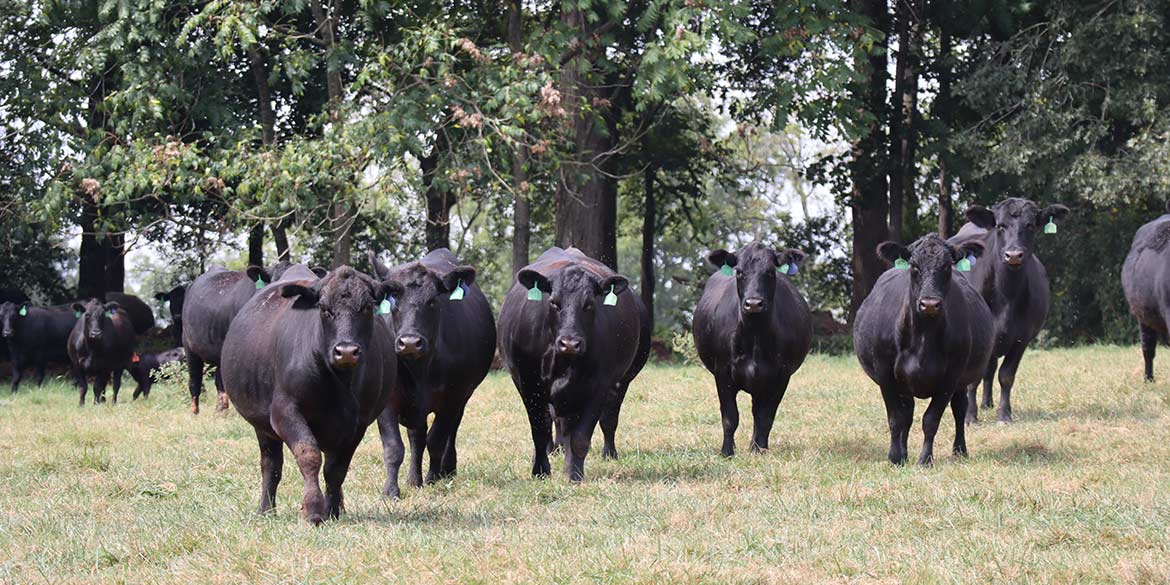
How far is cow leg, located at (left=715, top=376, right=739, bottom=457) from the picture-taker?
1195 cm

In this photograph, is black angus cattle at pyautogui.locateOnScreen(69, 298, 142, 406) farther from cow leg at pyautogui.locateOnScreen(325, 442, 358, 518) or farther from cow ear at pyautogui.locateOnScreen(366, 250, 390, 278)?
cow leg at pyautogui.locateOnScreen(325, 442, 358, 518)

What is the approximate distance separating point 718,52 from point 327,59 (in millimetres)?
9581

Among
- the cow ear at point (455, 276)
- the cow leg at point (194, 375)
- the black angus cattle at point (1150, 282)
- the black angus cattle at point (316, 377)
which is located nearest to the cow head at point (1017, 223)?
the black angus cattle at point (1150, 282)

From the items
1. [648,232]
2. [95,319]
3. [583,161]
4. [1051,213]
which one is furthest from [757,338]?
[648,232]

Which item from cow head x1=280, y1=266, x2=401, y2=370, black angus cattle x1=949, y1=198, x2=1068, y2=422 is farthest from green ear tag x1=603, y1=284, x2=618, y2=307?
black angus cattle x1=949, y1=198, x2=1068, y2=422

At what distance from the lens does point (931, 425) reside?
11.2 meters

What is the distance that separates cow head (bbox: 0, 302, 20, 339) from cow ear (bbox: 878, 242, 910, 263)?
16402 mm

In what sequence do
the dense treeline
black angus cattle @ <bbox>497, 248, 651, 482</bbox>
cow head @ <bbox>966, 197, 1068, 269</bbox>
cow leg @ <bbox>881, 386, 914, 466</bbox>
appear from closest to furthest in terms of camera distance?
black angus cattle @ <bbox>497, 248, 651, 482</bbox>
cow leg @ <bbox>881, 386, 914, 466</bbox>
cow head @ <bbox>966, 197, 1068, 269</bbox>
the dense treeline

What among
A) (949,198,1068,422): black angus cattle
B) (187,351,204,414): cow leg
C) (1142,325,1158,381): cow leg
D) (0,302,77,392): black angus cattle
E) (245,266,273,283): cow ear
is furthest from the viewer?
(0,302,77,392): black angus cattle

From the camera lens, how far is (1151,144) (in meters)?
24.2

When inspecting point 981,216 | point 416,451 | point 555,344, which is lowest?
point 416,451

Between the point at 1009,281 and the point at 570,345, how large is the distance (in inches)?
236

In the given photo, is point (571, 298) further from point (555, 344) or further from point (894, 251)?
point (894, 251)

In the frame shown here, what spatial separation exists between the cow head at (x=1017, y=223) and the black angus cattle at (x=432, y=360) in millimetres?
5587
